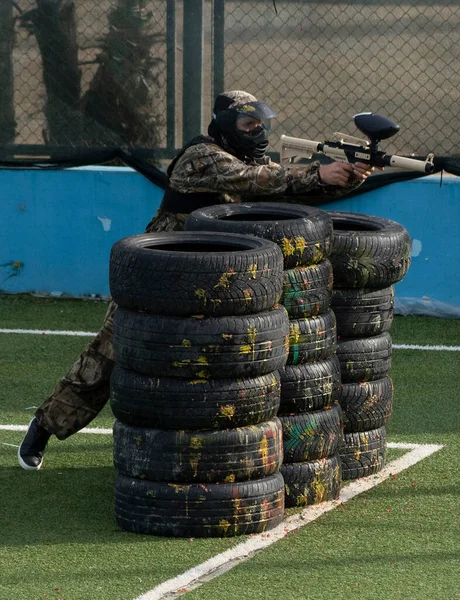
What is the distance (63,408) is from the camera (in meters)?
6.53

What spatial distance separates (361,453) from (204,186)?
1.73 metres

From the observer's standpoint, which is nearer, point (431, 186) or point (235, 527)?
point (235, 527)

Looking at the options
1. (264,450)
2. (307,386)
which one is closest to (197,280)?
(264,450)

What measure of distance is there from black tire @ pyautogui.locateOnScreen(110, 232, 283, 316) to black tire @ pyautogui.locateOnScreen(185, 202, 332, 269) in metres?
0.27

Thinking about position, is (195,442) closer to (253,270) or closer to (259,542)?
(259,542)

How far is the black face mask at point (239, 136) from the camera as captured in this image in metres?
6.61

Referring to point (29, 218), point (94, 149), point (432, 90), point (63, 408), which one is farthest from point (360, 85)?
point (63, 408)

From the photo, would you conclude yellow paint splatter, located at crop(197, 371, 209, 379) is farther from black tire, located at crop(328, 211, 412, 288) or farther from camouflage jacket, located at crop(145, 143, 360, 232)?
camouflage jacket, located at crop(145, 143, 360, 232)

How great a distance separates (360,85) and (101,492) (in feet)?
19.7

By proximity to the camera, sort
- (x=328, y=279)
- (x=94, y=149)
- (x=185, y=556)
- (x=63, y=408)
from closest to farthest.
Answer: (x=185, y=556) < (x=328, y=279) < (x=63, y=408) < (x=94, y=149)

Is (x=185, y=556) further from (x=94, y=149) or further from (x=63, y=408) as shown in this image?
(x=94, y=149)

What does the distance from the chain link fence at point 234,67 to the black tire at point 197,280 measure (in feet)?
19.4

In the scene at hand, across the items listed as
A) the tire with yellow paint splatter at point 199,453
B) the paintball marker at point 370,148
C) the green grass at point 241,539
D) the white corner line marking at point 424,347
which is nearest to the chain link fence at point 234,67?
the white corner line marking at point 424,347

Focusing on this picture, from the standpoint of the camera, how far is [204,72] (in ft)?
36.7
